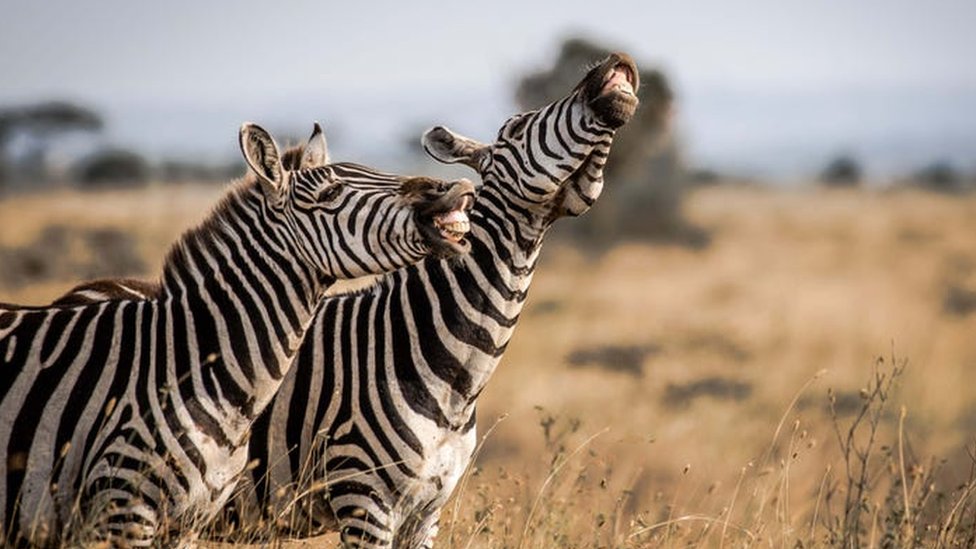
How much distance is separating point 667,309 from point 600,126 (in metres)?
19.1

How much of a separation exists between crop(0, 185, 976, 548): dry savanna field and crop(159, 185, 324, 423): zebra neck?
0.28 meters

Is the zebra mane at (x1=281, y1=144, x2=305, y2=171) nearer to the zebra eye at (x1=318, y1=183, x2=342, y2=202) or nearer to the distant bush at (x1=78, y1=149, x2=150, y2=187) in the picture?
the zebra eye at (x1=318, y1=183, x2=342, y2=202)

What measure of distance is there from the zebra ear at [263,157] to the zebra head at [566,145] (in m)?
1.21

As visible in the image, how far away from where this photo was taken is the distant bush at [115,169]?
197 ft

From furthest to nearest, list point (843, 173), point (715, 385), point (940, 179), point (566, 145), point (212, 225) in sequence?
point (843, 173) → point (940, 179) → point (715, 385) → point (566, 145) → point (212, 225)

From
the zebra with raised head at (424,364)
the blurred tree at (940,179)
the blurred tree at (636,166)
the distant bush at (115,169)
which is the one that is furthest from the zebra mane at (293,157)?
the blurred tree at (940,179)

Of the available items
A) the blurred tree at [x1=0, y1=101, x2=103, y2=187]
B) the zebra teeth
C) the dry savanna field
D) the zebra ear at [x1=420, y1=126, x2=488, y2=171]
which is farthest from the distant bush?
the zebra teeth

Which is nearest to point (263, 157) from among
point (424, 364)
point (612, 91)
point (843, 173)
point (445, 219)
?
point (445, 219)

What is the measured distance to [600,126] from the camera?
582 centimetres

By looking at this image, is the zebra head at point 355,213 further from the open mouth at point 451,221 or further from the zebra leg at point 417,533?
the zebra leg at point 417,533

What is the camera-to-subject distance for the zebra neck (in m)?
5.14

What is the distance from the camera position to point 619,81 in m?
5.87

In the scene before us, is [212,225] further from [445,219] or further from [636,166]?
[636,166]

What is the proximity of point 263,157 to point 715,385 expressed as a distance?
13108 millimetres
